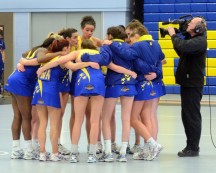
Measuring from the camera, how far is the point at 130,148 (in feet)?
28.2

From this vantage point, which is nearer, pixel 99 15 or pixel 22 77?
pixel 22 77

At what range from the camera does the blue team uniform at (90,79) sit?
734 centimetres

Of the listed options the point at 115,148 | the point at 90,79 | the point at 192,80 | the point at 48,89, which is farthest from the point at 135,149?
the point at 48,89

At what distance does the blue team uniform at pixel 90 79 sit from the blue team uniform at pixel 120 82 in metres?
0.21

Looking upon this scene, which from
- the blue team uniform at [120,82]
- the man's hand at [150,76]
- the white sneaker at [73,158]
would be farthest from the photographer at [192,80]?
the white sneaker at [73,158]

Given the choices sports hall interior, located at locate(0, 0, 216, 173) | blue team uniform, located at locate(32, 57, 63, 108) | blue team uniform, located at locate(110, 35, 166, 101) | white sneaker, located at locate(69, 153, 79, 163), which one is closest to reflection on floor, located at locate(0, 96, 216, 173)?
white sneaker, located at locate(69, 153, 79, 163)

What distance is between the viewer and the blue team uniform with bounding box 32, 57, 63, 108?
24.4 feet

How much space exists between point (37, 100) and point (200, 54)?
219cm

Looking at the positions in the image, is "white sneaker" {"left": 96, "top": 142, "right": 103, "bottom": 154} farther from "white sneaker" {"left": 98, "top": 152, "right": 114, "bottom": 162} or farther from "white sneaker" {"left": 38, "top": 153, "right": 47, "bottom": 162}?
"white sneaker" {"left": 38, "top": 153, "right": 47, "bottom": 162}

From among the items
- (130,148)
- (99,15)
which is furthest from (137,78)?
(99,15)

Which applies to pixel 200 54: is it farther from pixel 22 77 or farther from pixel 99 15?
pixel 99 15

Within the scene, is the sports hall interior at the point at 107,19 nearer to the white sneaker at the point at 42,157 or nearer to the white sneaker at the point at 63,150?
the white sneaker at the point at 63,150

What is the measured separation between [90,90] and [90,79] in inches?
5.6

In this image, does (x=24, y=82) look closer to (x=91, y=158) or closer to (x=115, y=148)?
(x=91, y=158)
